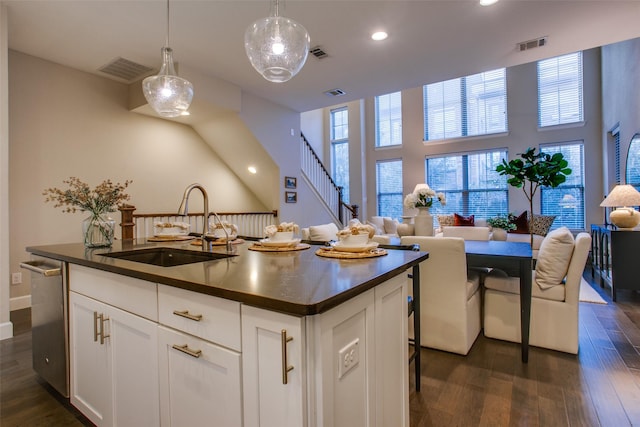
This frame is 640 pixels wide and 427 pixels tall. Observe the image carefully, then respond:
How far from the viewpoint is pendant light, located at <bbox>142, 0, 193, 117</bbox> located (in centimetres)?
256

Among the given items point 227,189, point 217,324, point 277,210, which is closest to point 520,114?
point 277,210

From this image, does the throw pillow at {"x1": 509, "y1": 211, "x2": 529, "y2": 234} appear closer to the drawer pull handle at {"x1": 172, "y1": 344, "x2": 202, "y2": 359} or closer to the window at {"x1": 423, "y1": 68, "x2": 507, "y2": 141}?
the window at {"x1": 423, "y1": 68, "x2": 507, "y2": 141}

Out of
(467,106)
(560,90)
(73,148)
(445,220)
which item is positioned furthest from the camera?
(467,106)

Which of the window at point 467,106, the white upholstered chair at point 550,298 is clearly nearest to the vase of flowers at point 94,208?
the white upholstered chair at point 550,298

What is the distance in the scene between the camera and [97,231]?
2.08 meters

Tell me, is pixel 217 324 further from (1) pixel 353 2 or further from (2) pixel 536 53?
(2) pixel 536 53

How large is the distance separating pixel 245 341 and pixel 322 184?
621cm

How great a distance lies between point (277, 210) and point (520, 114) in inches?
220

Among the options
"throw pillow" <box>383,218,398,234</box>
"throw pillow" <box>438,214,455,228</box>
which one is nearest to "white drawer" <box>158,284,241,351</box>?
"throw pillow" <box>383,218,398,234</box>

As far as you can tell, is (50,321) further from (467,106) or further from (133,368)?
(467,106)

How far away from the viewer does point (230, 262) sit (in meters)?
1.50

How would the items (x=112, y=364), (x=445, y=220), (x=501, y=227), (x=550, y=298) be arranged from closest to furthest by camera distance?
(x=112, y=364) < (x=550, y=298) < (x=501, y=227) < (x=445, y=220)

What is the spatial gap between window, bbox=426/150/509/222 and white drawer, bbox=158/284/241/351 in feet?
24.9

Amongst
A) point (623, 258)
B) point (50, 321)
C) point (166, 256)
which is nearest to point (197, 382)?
point (166, 256)
